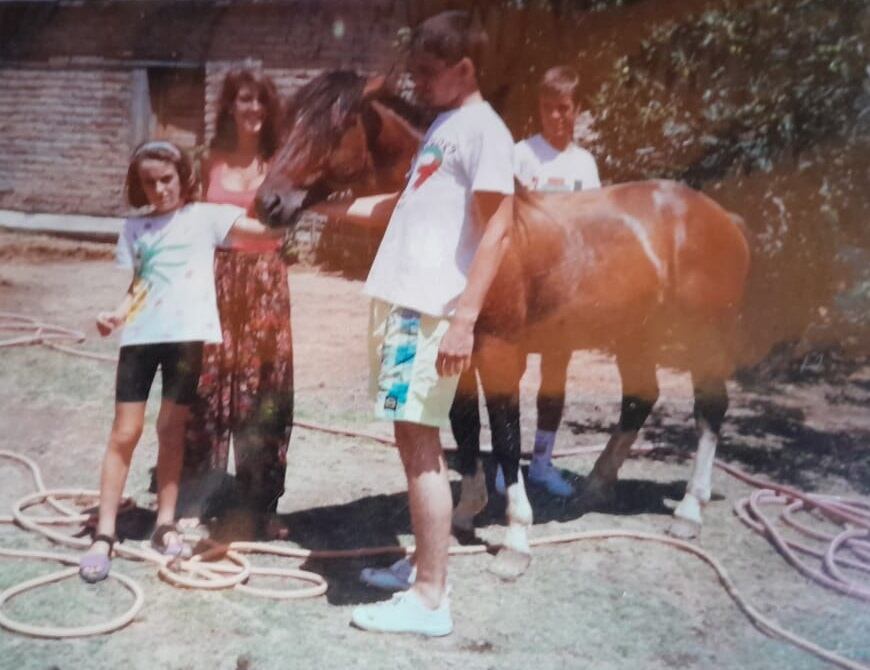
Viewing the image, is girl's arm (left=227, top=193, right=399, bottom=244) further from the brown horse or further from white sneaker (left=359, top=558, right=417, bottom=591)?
white sneaker (left=359, top=558, right=417, bottom=591)

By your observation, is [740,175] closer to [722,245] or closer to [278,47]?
[722,245]

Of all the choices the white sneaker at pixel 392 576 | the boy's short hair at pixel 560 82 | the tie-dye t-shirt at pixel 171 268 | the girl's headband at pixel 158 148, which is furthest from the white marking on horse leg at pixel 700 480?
the girl's headband at pixel 158 148

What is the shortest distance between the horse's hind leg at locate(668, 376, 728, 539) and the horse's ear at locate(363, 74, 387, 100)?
0.67 m

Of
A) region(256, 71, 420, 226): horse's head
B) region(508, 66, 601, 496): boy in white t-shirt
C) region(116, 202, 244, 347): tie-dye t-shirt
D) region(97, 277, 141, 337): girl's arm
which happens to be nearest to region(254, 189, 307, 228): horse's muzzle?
region(256, 71, 420, 226): horse's head

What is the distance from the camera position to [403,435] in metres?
1.12

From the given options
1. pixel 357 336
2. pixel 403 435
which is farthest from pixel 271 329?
pixel 403 435

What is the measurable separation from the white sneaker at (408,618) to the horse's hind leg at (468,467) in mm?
264

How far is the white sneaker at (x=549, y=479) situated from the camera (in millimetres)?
1440

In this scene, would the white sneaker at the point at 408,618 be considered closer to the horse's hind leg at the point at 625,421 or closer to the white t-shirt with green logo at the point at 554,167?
the horse's hind leg at the point at 625,421

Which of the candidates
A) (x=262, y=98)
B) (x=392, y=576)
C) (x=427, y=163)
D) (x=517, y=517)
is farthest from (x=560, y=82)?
(x=392, y=576)

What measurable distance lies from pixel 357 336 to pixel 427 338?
11.9 inches

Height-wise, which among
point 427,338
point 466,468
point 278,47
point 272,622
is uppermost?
point 278,47

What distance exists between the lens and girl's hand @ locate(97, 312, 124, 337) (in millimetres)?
1195

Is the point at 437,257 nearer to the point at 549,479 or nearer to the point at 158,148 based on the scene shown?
the point at 158,148
